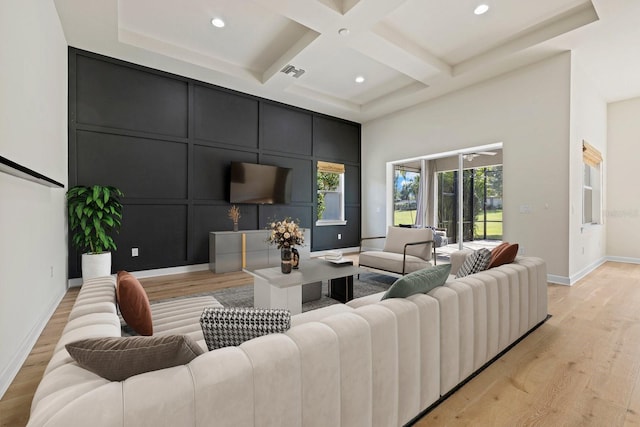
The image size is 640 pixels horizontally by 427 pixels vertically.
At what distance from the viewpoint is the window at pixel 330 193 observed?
6.93 metres

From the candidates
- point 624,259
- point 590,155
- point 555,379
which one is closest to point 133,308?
point 555,379

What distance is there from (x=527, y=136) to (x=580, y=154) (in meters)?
0.81

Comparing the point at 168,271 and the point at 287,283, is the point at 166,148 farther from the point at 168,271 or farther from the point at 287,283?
the point at 287,283

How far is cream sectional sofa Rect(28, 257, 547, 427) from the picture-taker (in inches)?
29.8

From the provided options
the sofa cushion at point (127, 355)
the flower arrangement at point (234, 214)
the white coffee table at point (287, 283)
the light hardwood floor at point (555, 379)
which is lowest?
the light hardwood floor at point (555, 379)

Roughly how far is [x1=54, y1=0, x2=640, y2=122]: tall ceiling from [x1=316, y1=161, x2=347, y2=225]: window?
7.01 feet

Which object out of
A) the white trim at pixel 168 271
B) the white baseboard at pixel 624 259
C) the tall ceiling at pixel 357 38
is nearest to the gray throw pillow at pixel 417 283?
the tall ceiling at pixel 357 38

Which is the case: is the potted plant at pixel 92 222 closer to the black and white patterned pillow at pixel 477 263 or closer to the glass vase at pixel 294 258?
the glass vase at pixel 294 258

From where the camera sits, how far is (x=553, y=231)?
423cm

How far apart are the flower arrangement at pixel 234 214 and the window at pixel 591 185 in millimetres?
5757

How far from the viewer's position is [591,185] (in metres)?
5.30

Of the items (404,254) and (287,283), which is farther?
(404,254)

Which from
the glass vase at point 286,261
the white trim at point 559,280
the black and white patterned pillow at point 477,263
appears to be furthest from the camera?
the white trim at point 559,280

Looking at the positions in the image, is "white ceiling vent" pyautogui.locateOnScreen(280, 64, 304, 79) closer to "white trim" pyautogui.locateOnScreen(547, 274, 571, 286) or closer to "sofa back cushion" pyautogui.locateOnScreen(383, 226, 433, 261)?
"sofa back cushion" pyautogui.locateOnScreen(383, 226, 433, 261)
